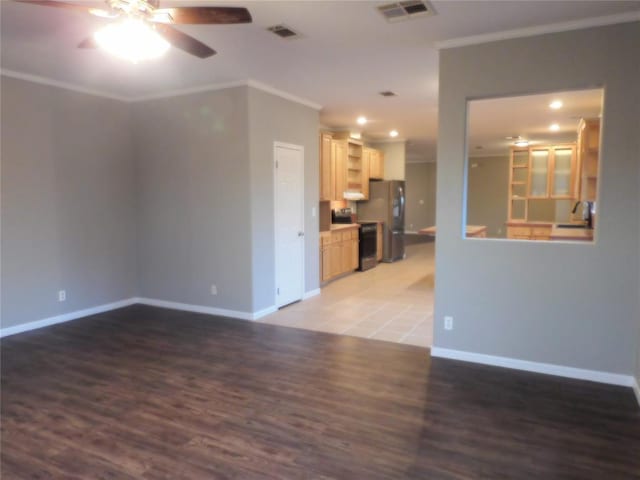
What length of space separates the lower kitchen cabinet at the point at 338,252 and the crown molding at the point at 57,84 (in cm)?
342

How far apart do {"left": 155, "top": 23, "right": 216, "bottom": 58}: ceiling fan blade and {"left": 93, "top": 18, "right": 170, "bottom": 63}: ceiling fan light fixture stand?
0.14 feet

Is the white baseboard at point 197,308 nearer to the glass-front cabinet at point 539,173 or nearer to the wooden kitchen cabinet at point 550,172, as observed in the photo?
the wooden kitchen cabinet at point 550,172

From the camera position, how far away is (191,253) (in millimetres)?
5305

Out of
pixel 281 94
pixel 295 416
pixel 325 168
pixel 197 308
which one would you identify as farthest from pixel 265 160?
pixel 295 416

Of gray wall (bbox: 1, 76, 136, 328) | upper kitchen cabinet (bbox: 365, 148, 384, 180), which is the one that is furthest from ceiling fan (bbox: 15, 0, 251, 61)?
upper kitchen cabinet (bbox: 365, 148, 384, 180)

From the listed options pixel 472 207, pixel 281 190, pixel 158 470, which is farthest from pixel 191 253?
pixel 472 207

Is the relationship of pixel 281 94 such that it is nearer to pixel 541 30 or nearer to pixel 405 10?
pixel 405 10

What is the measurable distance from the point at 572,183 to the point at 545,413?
259 inches

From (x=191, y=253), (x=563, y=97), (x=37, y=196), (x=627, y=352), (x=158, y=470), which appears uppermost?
(x=563, y=97)

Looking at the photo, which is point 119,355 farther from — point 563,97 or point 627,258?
point 563,97

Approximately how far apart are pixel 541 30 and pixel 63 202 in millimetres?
4955

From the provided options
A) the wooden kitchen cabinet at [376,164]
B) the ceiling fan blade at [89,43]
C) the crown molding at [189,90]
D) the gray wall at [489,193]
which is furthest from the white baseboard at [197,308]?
the gray wall at [489,193]

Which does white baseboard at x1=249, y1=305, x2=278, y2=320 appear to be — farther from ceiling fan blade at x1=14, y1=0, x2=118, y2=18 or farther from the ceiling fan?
ceiling fan blade at x1=14, y1=0, x2=118, y2=18

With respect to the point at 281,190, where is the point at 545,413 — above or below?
below
